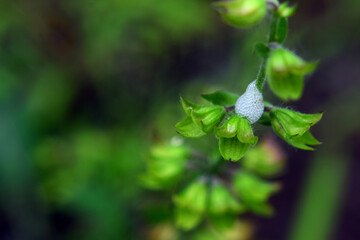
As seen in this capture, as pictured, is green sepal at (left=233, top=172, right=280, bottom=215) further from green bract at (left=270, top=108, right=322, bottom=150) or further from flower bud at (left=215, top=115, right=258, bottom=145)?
flower bud at (left=215, top=115, right=258, bottom=145)

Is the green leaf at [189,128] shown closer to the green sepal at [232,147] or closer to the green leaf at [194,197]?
the green sepal at [232,147]

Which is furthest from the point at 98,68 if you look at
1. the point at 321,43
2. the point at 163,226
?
the point at 321,43

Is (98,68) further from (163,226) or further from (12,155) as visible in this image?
(163,226)

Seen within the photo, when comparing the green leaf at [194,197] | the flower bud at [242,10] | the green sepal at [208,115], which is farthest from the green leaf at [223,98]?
the green leaf at [194,197]

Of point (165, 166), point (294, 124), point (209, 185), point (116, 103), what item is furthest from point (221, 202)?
point (116, 103)

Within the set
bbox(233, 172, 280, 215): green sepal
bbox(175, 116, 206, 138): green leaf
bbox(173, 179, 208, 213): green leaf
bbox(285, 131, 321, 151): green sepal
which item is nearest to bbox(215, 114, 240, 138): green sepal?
bbox(175, 116, 206, 138): green leaf

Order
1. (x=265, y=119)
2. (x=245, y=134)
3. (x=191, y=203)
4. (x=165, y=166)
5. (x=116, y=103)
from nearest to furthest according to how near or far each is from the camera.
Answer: (x=245, y=134) < (x=265, y=119) < (x=191, y=203) < (x=165, y=166) < (x=116, y=103)

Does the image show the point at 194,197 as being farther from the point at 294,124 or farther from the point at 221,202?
the point at 294,124
